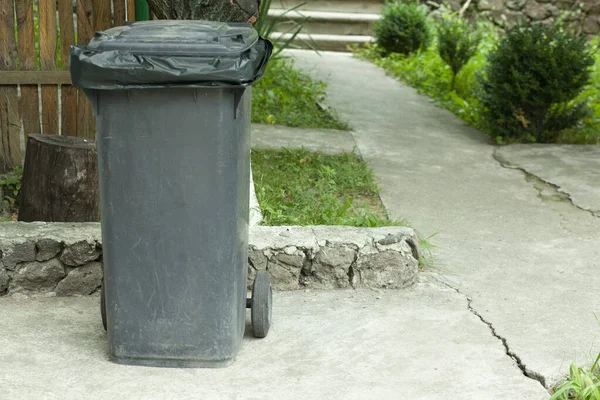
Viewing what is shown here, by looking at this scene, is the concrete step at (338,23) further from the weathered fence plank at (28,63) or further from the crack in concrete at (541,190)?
the weathered fence plank at (28,63)

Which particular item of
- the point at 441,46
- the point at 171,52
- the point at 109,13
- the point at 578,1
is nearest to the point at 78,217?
the point at 109,13

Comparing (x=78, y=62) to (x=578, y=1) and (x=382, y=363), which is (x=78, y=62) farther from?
(x=578, y=1)

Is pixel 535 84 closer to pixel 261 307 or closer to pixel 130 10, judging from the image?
pixel 130 10

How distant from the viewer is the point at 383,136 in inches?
308

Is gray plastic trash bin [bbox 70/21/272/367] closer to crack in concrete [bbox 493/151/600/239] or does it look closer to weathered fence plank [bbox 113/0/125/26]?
weathered fence plank [bbox 113/0/125/26]

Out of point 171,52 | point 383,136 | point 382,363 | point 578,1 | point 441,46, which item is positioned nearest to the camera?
point 171,52

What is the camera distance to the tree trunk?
4.72m

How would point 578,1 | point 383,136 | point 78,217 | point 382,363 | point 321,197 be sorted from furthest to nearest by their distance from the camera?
point 578,1
point 383,136
point 321,197
point 78,217
point 382,363

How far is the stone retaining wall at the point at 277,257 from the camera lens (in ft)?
14.4

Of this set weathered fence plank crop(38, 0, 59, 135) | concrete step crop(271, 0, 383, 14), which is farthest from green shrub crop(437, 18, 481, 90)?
weathered fence plank crop(38, 0, 59, 135)

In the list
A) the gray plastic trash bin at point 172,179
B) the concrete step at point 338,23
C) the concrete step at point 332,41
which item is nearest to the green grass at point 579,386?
the gray plastic trash bin at point 172,179

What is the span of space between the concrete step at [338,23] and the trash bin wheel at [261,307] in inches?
408

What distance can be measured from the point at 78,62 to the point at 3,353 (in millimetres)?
1349

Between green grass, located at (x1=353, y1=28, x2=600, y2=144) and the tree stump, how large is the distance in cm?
450
